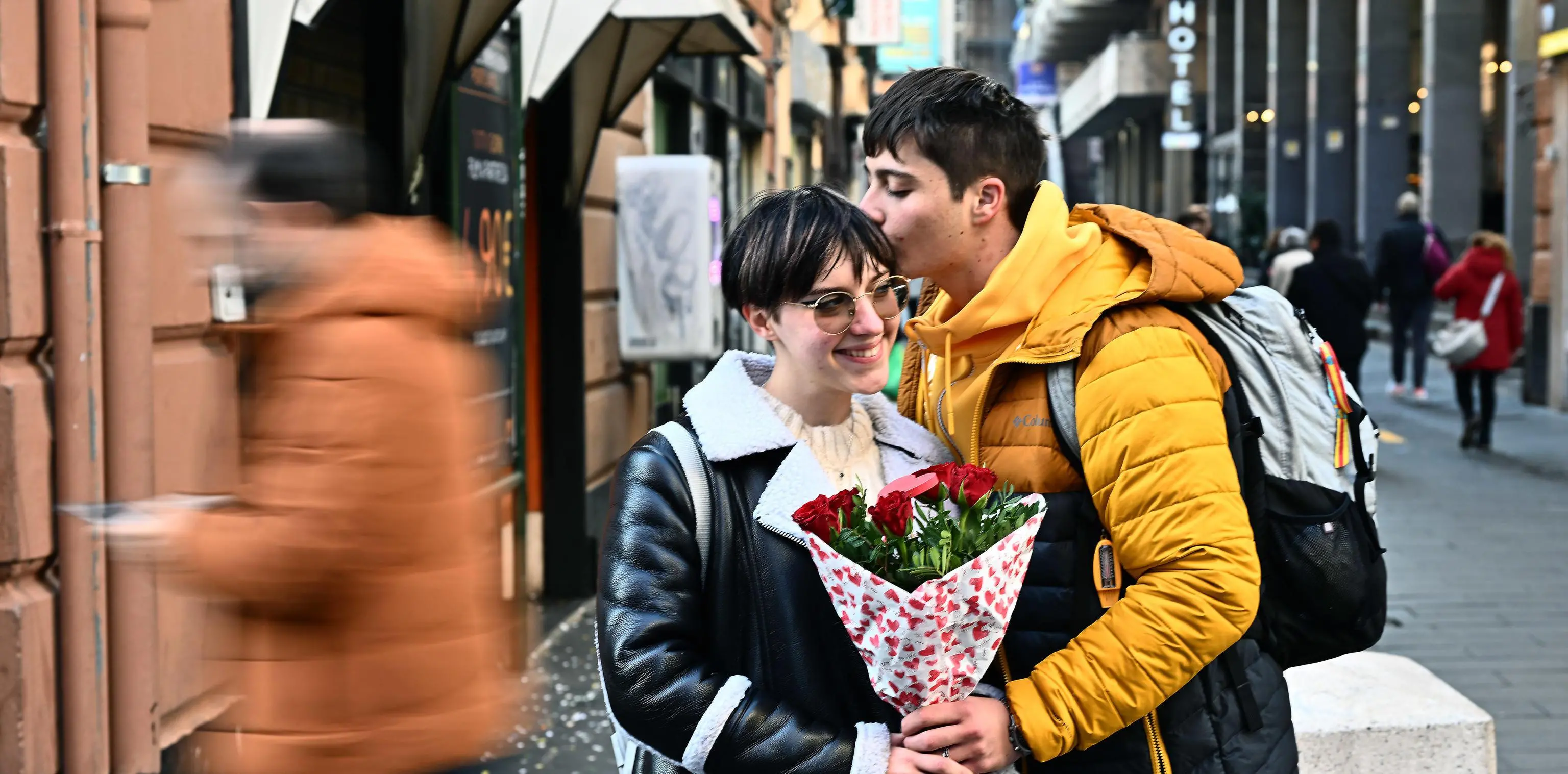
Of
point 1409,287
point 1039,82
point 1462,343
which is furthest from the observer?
point 1039,82

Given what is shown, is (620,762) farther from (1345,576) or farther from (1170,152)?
(1170,152)

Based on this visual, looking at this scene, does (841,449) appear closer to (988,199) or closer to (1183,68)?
(988,199)

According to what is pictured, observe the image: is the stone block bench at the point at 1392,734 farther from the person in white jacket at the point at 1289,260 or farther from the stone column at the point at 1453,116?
the stone column at the point at 1453,116

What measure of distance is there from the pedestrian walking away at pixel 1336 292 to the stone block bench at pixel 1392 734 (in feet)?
26.5

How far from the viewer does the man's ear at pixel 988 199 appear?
7.96ft

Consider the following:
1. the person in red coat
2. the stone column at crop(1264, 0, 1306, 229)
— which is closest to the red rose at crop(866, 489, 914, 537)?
the person in red coat

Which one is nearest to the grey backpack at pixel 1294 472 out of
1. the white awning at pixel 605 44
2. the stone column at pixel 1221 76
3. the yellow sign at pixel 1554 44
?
the white awning at pixel 605 44

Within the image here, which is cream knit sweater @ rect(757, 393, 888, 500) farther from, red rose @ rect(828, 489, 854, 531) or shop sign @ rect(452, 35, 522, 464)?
shop sign @ rect(452, 35, 522, 464)

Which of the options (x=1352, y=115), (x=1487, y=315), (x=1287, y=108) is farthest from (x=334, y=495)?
(x=1287, y=108)

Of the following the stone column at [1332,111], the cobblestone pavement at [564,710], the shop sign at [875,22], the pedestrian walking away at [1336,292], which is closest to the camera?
the cobblestone pavement at [564,710]

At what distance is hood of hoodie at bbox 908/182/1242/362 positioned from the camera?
229 cm

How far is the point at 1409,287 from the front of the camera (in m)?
16.6

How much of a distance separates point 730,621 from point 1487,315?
12256 millimetres

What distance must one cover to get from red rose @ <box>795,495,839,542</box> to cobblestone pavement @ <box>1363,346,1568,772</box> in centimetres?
380
